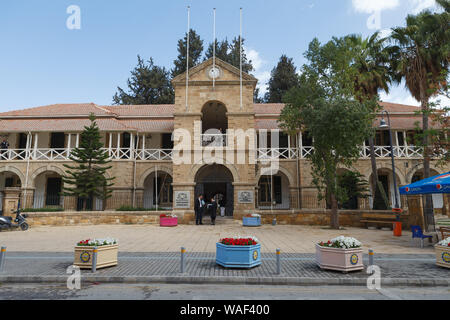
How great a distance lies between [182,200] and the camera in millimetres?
17984

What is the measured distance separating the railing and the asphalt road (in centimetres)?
1347

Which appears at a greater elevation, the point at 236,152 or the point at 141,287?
the point at 236,152

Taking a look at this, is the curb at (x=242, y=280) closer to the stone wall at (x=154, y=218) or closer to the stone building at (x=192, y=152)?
the stone wall at (x=154, y=218)

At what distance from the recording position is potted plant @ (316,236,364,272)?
649 centimetres

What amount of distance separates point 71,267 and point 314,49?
15.5 meters

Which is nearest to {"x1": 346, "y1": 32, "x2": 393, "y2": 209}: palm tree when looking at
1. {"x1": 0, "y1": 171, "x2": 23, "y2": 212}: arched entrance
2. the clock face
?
the clock face

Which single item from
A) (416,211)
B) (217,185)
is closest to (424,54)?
(416,211)

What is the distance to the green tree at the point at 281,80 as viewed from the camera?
39.1m

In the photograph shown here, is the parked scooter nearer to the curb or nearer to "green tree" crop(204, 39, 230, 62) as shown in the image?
the curb

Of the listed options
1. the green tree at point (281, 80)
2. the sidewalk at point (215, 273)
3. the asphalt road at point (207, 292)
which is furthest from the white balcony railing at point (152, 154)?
the green tree at point (281, 80)

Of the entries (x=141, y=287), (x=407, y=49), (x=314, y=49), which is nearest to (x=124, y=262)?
(x=141, y=287)
